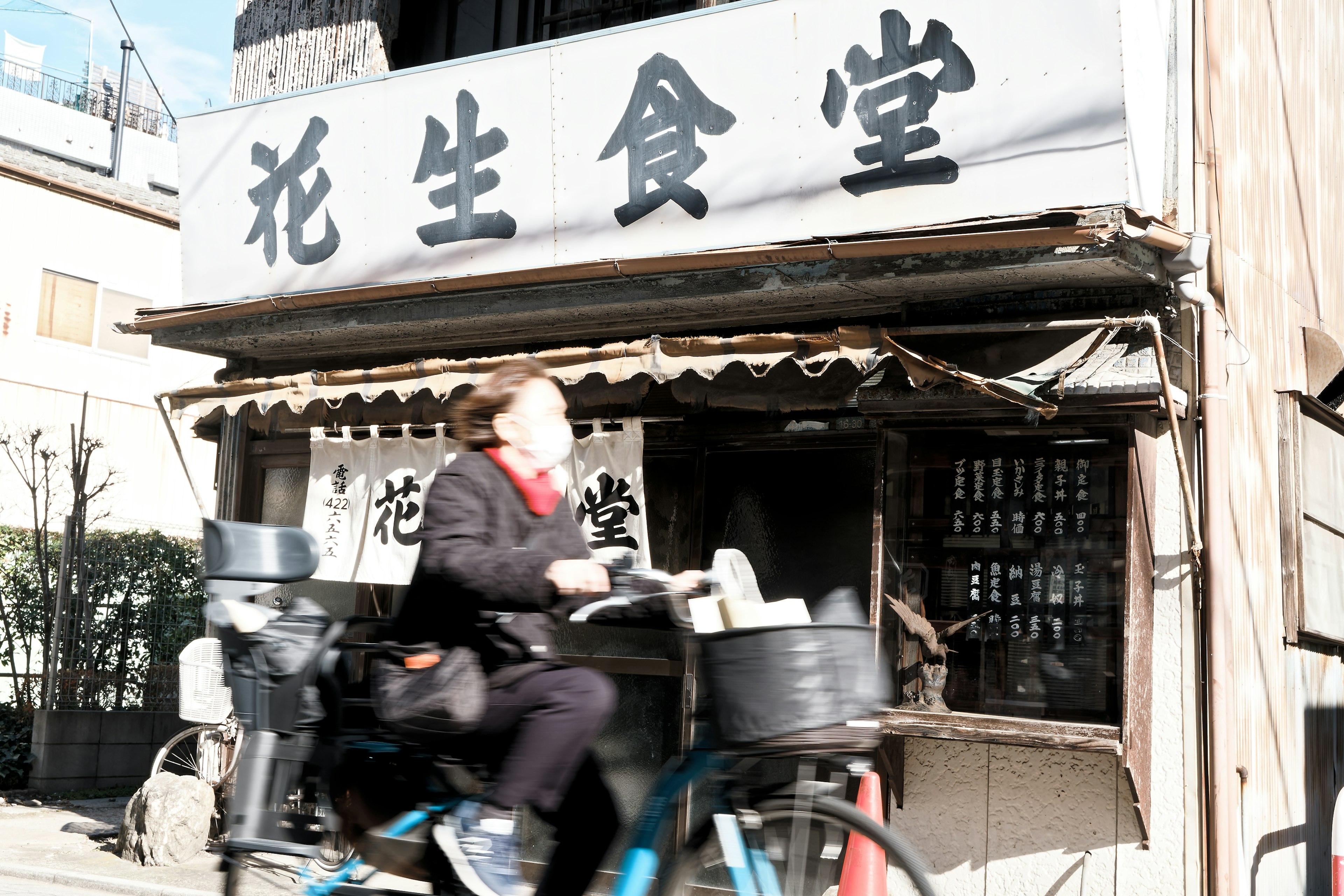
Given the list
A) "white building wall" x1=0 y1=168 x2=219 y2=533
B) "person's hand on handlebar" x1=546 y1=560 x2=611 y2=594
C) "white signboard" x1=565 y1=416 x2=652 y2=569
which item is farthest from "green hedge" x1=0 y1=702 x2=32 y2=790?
"person's hand on handlebar" x1=546 y1=560 x2=611 y2=594

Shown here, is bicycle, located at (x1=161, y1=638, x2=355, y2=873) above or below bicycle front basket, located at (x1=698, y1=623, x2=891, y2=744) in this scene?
below

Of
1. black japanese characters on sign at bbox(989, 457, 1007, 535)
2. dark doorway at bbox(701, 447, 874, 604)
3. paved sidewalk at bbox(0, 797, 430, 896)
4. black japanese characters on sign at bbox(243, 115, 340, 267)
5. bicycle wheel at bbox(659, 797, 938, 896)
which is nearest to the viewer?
bicycle wheel at bbox(659, 797, 938, 896)

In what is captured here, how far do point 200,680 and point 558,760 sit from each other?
14.1 feet

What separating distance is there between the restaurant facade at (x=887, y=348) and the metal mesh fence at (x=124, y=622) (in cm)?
470

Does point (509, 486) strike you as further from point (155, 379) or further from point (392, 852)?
point (155, 379)

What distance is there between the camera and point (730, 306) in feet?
26.3

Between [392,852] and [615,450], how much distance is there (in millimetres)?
4462

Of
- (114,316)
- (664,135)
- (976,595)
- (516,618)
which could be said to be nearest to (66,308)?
(114,316)

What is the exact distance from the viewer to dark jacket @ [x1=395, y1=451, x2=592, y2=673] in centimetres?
339

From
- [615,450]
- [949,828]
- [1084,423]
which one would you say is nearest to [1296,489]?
[1084,423]

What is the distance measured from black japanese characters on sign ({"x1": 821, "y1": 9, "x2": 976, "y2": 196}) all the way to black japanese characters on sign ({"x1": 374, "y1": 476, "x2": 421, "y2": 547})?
12.8 ft

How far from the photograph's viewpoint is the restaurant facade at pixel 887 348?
21.5ft

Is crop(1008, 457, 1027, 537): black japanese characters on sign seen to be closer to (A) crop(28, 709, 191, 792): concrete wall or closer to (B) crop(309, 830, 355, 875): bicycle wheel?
(B) crop(309, 830, 355, 875): bicycle wheel

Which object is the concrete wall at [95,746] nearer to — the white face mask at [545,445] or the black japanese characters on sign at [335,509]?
the black japanese characters on sign at [335,509]
